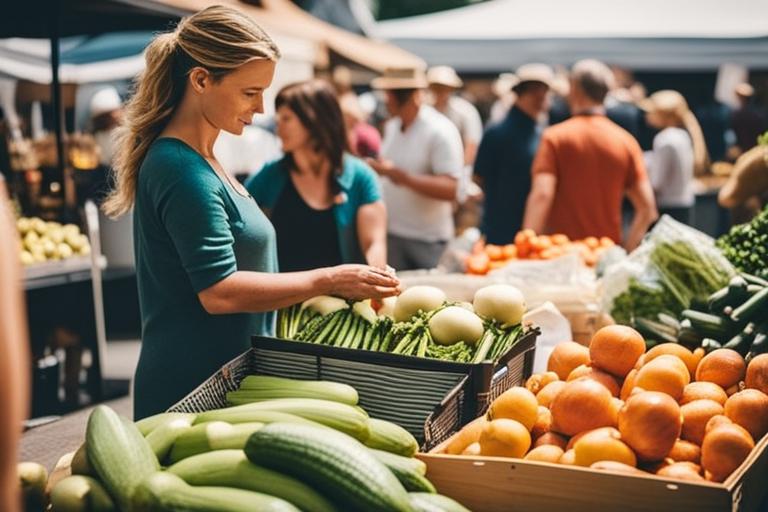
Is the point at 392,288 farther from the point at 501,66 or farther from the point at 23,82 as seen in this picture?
the point at 501,66

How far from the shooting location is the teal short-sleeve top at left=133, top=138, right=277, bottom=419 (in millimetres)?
2441

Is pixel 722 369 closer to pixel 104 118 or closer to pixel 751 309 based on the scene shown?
pixel 751 309

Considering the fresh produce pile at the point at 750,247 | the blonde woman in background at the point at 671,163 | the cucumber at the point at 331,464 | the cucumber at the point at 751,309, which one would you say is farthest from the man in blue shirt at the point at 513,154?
the cucumber at the point at 331,464

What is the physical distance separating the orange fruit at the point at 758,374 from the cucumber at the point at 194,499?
146cm

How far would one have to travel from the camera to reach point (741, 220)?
21.7 ft

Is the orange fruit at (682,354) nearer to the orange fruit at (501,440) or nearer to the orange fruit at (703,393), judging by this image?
the orange fruit at (703,393)

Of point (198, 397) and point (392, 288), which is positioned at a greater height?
point (392, 288)

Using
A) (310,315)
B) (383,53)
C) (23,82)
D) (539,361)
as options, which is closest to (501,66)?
(383,53)

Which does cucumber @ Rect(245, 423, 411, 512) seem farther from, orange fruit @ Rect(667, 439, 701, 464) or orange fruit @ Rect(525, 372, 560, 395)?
orange fruit @ Rect(525, 372, 560, 395)

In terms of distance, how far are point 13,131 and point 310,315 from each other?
19.2 feet

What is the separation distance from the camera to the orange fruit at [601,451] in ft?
7.09

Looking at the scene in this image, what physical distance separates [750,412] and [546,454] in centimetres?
59

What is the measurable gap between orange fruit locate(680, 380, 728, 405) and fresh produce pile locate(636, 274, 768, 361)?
445 millimetres

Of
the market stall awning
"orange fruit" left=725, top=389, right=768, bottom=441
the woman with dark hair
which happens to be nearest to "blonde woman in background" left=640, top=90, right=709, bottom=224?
the market stall awning
